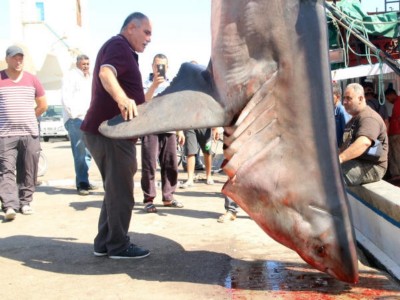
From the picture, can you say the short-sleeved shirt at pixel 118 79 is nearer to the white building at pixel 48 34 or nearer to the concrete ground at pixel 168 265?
the concrete ground at pixel 168 265

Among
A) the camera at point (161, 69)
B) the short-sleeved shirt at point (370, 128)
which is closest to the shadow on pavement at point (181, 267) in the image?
the short-sleeved shirt at point (370, 128)

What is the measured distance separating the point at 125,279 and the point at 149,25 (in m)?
2.01

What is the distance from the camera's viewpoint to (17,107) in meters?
6.06

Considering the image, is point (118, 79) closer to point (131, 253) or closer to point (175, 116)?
point (175, 116)

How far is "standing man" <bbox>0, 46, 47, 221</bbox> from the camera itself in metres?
5.92

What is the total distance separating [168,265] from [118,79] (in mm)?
1488

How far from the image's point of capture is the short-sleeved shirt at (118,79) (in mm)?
4062

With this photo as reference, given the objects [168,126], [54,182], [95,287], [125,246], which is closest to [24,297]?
[95,287]

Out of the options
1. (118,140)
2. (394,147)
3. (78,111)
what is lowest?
(394,147)

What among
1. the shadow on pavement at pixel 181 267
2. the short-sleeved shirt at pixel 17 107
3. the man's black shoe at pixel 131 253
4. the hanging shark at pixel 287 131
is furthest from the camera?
the short-sleeved shirt at pixel 17 107

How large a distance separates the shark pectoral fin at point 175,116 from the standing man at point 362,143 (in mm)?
2116

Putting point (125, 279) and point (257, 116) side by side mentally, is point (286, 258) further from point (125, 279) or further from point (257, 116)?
point (257, 116)

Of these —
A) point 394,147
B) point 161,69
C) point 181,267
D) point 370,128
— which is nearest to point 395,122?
point 394,147

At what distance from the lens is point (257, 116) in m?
2.93
